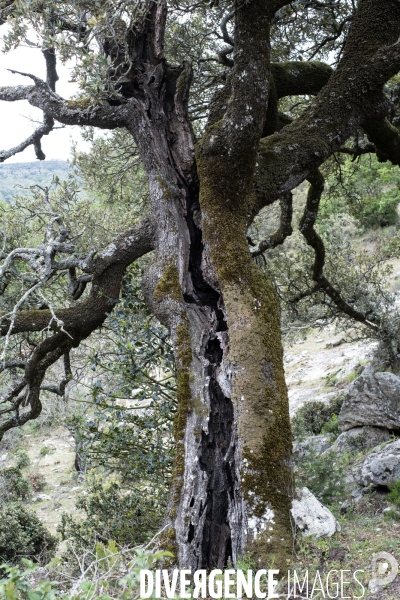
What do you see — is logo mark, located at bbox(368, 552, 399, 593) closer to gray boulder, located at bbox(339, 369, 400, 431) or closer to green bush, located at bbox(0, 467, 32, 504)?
gray boulder, located at bbox(339, 369, 400, 431)

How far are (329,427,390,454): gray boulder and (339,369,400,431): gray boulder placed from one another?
12cm

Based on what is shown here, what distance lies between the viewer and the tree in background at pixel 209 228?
4.08m

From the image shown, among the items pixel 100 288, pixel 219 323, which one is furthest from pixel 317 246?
pixel 219 323

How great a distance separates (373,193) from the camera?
26188 mm

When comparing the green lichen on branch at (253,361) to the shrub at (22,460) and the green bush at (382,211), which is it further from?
the green bush at (382,211)

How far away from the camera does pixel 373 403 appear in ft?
32.7

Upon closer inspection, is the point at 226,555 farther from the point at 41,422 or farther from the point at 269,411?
the point at 41,422

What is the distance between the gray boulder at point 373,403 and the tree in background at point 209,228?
5.14m

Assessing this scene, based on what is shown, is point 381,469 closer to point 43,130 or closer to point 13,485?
point 43,130

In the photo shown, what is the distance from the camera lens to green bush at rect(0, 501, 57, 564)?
1052cm

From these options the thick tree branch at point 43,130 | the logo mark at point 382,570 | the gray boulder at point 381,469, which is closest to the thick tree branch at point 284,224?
the gray boulder at point 381,469

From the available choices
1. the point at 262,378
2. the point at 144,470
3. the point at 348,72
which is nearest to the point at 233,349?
the point at 262,378

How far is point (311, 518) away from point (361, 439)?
6217mm

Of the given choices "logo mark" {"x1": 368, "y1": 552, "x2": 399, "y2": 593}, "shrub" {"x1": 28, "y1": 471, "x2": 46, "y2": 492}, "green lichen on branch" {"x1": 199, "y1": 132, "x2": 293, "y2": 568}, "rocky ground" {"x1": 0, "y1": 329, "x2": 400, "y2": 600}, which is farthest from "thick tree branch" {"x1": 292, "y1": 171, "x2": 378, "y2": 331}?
"shrub" {"x1": 28, "y1": 471, "x2": 46, "y2": 492}
